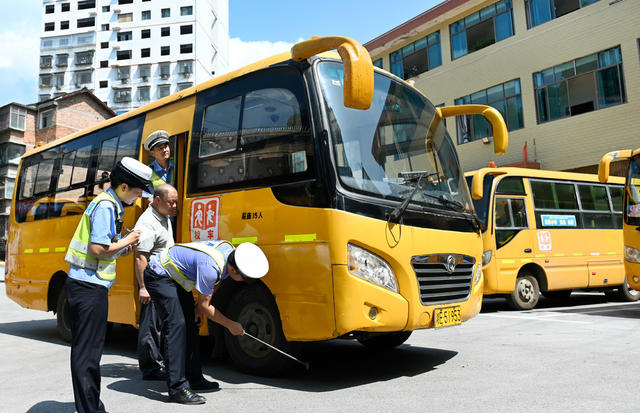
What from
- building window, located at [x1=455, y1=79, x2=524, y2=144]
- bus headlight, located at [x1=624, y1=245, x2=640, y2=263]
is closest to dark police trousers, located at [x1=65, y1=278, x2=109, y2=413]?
bus headlight, located at [x1=624, y1=245, x2=640, y2=263]

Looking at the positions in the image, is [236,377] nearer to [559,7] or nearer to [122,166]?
[122,166]

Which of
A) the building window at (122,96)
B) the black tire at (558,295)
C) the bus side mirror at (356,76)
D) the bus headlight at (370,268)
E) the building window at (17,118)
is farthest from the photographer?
the building window at (122,96)

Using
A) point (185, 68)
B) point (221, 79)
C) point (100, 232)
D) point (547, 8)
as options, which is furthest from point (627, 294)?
point (185, 68)

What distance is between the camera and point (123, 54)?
71.0m

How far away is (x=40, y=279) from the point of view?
8.16 meters

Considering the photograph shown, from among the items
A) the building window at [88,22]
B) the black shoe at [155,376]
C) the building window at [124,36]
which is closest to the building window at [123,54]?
the building window at [124,36]

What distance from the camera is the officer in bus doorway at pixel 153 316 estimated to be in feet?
16.6

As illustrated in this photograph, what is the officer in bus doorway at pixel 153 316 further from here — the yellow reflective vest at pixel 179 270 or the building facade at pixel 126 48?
the building facade at pixel 126 48

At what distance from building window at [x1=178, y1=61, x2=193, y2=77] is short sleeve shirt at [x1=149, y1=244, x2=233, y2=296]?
220ft

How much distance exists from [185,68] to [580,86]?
57.7 meters

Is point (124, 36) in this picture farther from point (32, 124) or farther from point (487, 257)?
point (487, 257)

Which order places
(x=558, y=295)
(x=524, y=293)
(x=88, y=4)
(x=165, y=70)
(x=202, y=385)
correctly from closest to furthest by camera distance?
(x=202, y=385) < (x=524, y=293) < (x=558, y=295) < (x=165, y=70) < (x=88, y=4)

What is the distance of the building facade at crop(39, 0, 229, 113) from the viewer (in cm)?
6862

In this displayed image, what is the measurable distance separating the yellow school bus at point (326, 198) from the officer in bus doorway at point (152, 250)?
0.60m
